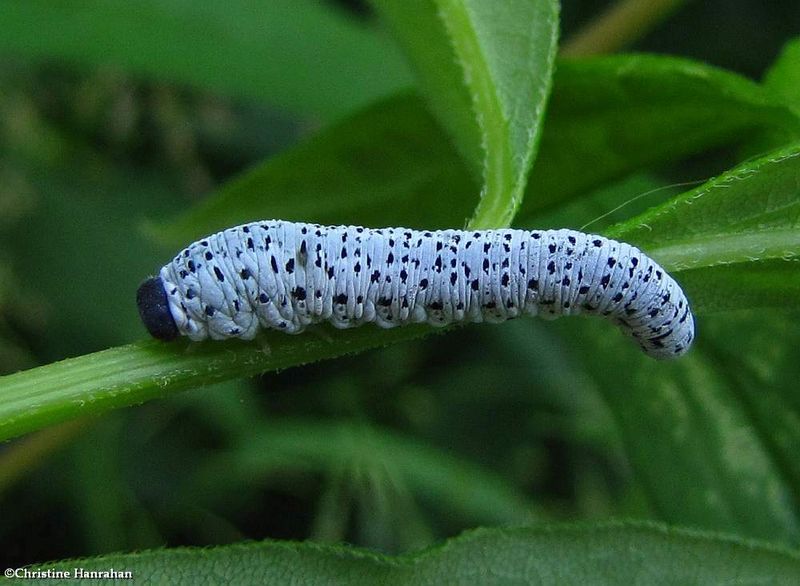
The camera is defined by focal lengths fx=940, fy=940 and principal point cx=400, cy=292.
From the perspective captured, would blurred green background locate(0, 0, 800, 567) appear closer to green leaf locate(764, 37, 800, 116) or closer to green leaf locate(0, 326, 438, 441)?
green leaf locate(764, 37, 800, 116)

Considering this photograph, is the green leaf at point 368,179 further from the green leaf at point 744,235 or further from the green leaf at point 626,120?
the green leaf at point 744,235

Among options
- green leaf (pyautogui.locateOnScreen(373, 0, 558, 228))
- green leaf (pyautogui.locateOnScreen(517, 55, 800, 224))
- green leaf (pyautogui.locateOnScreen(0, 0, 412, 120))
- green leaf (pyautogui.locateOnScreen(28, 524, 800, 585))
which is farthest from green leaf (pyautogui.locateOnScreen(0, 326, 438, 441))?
green leaf (pyautogui.locateOnScreen(0, 0, 412, 120))

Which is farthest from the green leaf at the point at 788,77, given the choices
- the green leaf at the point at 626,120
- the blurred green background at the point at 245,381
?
the blurred green background at the point at 245,381

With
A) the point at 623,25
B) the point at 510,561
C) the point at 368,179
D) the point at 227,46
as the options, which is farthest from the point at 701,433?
the point at 227,46

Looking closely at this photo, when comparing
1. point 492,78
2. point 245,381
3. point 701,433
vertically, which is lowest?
point 245,381

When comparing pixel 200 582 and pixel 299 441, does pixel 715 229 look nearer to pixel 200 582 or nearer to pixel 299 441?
pixel 200 582

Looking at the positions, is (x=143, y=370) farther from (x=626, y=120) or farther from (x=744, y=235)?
(x=626, y=120)

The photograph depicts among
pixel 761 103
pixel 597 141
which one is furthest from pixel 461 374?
pixel 761 103
